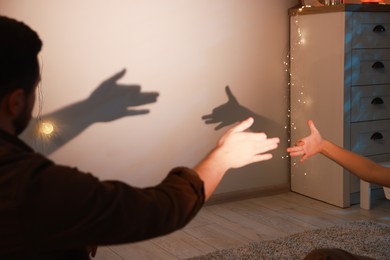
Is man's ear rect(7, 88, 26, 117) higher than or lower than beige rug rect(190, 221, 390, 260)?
higher

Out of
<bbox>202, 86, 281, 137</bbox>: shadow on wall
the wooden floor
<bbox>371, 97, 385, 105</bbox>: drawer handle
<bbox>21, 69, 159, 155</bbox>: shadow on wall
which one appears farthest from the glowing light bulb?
<bbox>371, 97, 385, 105</bbox>: drawer handle

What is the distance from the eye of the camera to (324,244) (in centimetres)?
259

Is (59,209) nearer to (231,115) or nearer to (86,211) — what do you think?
(86,211)

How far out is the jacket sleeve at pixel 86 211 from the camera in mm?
781

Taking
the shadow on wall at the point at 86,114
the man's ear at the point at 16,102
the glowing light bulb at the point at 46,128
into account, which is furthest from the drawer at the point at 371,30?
the man's ear at the point at 16,102

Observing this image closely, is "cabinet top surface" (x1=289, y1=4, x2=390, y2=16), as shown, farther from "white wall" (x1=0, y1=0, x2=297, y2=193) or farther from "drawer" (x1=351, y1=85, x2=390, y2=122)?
"drawer" (x1=351, y1=85, x2=390, y2=122)

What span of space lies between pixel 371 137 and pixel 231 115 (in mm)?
823

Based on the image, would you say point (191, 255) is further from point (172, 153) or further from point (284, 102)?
point (284, 102)

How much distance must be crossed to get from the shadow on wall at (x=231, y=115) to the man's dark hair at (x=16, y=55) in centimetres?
241

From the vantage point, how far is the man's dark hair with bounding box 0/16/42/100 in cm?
82

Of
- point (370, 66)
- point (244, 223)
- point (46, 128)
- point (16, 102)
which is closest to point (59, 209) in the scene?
point (16, 102)

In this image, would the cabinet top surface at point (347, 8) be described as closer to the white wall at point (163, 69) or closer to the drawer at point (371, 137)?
the white wall at point (163, 69)

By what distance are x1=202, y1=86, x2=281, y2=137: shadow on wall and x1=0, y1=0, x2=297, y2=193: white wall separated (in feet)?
0.09

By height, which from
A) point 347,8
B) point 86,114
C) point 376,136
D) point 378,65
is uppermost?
point 347,8
